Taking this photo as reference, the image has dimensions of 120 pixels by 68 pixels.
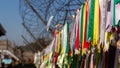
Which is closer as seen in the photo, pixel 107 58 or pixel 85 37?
pixel 107 58

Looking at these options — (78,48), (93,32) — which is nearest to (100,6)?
(93,32)

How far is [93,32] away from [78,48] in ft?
4.71

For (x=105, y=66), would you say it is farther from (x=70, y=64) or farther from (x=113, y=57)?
(x=70, y=64)

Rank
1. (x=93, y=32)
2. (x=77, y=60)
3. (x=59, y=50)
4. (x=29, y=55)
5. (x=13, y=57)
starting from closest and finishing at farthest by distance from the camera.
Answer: (x=93, y=32)
(x=77, y=60)
(x=59, y=50)
(x=13, y=57)
(x=29, y=55)

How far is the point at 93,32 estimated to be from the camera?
19.1 ft

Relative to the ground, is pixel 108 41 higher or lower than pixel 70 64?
higher

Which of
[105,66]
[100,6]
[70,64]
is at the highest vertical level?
[100,6]

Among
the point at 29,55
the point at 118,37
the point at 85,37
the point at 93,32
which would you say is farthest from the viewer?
the point at 29,55

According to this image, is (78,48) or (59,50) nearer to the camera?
(78,48)

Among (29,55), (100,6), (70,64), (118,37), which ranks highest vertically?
Result: (100,6)

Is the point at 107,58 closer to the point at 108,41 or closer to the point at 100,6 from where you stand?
the point at 108,41

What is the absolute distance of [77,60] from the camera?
8031 millimetres

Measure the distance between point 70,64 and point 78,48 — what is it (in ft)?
3.83

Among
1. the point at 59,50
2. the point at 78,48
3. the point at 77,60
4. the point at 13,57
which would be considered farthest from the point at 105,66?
the point at 13,57
